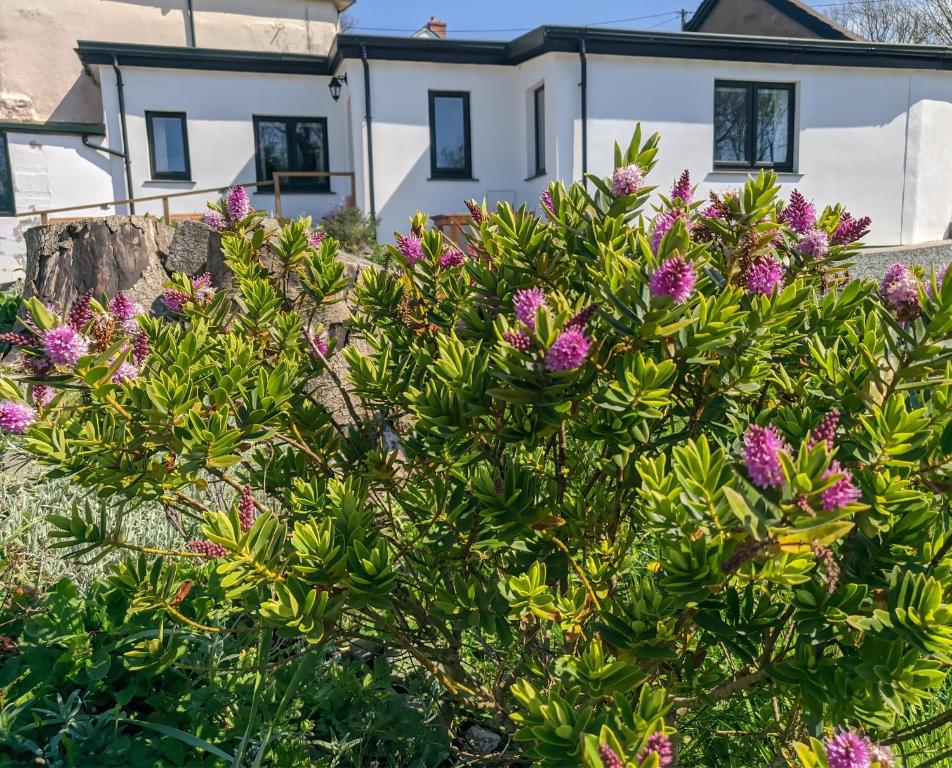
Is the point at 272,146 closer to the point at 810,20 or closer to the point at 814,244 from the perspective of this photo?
the point at 810,20

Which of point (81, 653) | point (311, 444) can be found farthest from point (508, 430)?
point (81, 653)

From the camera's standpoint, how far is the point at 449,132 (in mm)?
13375

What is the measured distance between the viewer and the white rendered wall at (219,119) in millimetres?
13352

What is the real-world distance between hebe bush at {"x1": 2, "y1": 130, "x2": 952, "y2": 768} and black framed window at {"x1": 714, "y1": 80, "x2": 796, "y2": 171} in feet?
41.8

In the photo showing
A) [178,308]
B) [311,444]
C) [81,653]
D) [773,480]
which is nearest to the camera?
[773,480]

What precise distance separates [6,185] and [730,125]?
574 inches

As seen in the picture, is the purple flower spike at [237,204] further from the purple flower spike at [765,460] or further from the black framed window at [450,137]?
the black framed window at [450,137]

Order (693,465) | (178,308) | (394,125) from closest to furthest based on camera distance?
1. (693,465)
2. (178,308)
3. (394,125)

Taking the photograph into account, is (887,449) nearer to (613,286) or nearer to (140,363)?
(613,286)

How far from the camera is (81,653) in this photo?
82.0 inches

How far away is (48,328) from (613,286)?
1.03m

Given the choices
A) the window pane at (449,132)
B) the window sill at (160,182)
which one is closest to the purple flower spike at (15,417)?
the window pane at (449,132)

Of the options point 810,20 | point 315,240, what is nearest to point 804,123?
point 810,20

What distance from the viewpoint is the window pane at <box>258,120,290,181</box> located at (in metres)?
14.2
